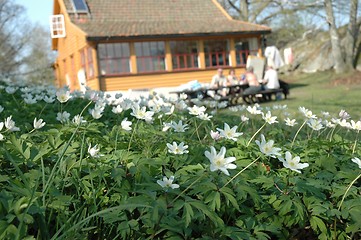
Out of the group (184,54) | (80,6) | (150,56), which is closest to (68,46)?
(80,6)

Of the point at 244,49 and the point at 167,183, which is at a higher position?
the point at 244,49

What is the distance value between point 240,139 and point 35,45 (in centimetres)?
5443

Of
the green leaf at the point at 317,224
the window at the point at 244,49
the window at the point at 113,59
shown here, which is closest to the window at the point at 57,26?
the window at the point at 113,59

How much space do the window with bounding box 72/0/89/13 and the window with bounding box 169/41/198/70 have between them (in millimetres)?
5493

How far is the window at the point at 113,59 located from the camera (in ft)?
73.2

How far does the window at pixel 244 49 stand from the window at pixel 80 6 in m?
8.98

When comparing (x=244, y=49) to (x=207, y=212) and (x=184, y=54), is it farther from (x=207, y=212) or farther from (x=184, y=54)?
(x=207, y=212)

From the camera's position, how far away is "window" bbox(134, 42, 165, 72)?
2314cm

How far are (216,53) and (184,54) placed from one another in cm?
194

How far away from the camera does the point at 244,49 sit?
2467 centimetres

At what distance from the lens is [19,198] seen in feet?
4.92

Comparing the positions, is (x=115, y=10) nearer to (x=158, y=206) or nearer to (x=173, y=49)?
(x=173, y=49)

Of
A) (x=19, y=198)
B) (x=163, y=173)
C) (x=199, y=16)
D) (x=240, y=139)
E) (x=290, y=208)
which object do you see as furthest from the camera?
(x=199, y=16)

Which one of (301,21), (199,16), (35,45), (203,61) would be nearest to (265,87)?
(203,61)
